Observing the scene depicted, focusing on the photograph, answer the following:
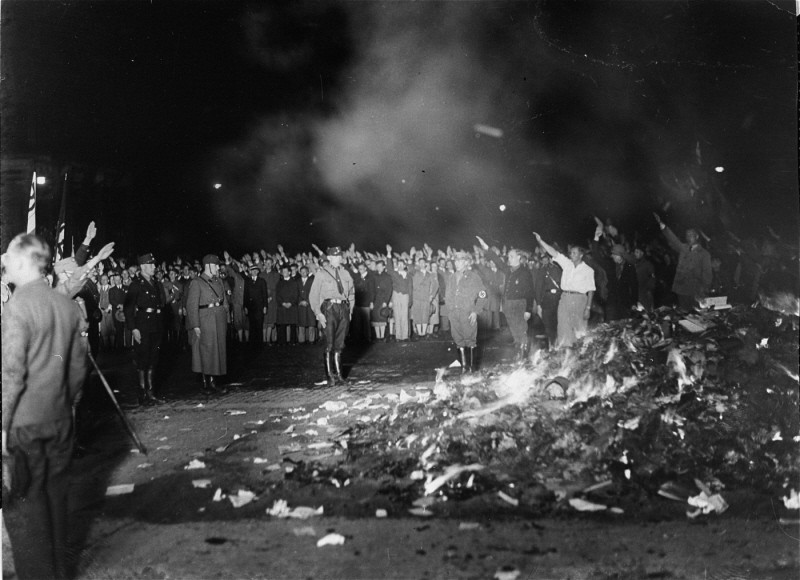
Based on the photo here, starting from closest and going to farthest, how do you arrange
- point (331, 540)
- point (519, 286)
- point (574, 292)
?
point (331, 540) → point (574, 292) → point (519, 286)

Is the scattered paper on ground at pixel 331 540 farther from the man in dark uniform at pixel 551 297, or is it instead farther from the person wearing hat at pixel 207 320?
the man in dark uniform at pixel 551 297

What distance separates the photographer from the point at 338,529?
4527 mm

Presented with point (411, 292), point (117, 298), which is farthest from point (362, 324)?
point (117, 298)

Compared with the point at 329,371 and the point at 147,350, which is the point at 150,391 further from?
the point at 329,371

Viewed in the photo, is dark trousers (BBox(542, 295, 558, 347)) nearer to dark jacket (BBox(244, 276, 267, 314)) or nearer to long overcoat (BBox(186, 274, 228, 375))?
long overcoat (BBox(186, 274, 228, 375))

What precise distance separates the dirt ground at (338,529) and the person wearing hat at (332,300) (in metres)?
3.15

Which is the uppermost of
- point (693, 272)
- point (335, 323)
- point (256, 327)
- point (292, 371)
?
point (693, 272)

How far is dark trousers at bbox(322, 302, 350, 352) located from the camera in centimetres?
971

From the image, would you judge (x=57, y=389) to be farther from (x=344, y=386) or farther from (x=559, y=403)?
(x=344, y=386)

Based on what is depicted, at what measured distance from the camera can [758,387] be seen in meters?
6.21

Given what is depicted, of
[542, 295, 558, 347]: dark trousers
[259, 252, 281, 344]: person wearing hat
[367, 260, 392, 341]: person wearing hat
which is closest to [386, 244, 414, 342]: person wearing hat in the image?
[367, 260, 392, 341]: person wearing hat

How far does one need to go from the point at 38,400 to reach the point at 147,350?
16.9 ft

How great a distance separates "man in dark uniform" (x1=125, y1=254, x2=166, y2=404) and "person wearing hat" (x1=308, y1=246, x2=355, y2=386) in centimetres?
236

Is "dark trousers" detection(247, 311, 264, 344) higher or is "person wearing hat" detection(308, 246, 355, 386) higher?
"person wearing hat" detection(308, 246, 355, 386)
